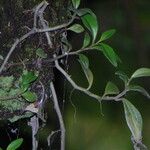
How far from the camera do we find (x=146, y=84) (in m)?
1.64

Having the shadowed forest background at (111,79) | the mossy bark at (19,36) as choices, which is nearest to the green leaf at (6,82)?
the mossy bark at (19,36)

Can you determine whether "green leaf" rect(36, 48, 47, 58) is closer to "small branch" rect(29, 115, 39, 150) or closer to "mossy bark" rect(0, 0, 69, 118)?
"mossy bark" rect(0, 0, 69, 118)

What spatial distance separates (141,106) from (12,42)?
108cm

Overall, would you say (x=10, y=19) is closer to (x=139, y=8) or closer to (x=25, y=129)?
(x=25, y=129)

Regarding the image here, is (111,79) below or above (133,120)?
below

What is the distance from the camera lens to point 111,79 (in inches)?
61.2

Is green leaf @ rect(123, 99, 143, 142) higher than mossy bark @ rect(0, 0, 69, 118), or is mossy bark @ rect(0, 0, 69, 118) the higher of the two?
mossy bark @ rect(0, 0, 69, 118)

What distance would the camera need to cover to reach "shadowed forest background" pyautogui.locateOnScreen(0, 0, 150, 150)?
150 cm

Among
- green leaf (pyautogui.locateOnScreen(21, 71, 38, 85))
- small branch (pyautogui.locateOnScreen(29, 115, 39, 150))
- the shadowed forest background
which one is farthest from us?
the shadowed forest background

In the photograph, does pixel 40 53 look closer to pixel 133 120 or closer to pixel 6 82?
pixel 6 82

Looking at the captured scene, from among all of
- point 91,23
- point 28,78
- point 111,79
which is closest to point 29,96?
point 28,78

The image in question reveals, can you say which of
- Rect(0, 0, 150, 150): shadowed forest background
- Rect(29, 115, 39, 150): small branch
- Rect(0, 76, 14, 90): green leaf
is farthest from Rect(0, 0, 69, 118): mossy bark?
Rect(0, 0, 150, 150): shadowed forest background

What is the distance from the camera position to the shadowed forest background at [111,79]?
1499mm

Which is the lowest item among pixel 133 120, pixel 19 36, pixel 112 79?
pixel 112 79
